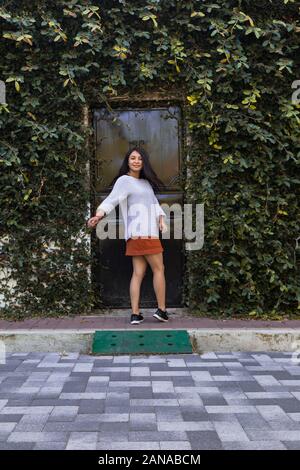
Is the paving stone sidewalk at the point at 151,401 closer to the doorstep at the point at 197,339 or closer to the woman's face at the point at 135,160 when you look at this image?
the doorstep at the point at 197,339

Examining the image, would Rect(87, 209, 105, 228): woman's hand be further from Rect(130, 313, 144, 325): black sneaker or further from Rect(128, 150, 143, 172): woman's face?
Rect(130, 313, 144, 325): black sneaker

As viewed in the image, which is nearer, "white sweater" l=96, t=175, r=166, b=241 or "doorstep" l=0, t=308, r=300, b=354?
"doorstep" l=0, t=308, r=300, b=354

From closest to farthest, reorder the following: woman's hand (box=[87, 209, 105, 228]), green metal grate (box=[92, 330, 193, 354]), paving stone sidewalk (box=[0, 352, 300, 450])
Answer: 1. paving stone sidewalk (box=[0, 352, 300, 450])
2. green metal grate (box=[92, 330, 193, 354])
3. woman's hand (box=[87, 209, 105, 228])

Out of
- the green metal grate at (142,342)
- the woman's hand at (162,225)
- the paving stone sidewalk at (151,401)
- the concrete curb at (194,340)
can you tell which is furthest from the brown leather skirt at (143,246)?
the paving stone sidewalk at (151,401)

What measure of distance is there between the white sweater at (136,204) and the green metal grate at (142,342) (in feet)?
3.30

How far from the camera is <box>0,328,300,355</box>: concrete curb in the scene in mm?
4590

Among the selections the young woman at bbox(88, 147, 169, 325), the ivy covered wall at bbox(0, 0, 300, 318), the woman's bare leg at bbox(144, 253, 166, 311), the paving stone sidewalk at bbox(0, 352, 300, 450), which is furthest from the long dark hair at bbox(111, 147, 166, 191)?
the paving stone sidewalk at bbox(0, 352, 300, 450)

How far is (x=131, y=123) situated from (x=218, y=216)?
150 cm

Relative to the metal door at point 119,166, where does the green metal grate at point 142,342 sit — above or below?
below

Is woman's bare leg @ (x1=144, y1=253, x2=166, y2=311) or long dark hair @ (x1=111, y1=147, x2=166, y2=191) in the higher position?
long dark hair @ (x1=111, y1=147, x2=166, y2=191)

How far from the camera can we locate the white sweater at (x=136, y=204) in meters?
4.90

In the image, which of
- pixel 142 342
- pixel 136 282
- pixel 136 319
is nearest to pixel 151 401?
pixel 142 342
